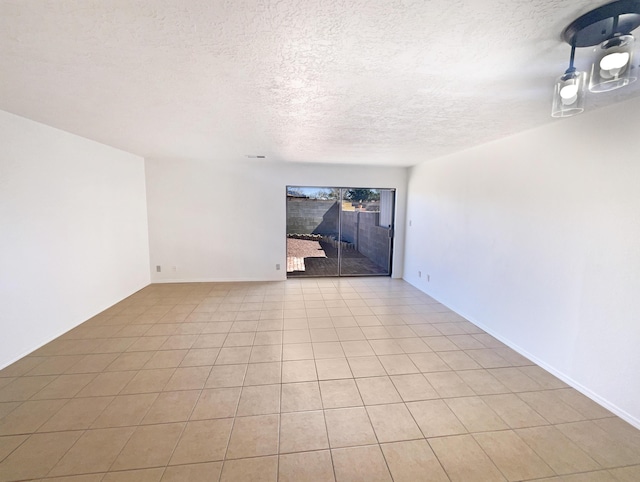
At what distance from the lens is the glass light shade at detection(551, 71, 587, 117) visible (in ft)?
4.42

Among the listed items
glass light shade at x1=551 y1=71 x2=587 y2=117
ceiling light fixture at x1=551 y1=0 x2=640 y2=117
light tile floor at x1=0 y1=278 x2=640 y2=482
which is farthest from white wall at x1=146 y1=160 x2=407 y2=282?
ceiling light fixture at x1=551 y1=0 x2=640 y2=117

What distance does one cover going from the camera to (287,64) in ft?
4.99

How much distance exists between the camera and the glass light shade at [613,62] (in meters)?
1.13

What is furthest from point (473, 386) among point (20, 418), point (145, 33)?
point (20, 418)

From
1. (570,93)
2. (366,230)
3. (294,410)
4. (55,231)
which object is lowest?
(294,410)

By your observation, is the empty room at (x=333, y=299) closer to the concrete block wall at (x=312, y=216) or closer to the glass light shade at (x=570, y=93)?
the glass light shade at (x=570, y=93)

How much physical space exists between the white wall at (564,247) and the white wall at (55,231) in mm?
4831

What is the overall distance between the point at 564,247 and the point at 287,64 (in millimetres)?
2660

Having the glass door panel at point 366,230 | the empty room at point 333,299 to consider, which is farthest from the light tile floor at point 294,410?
the glass door panel at point 366,230

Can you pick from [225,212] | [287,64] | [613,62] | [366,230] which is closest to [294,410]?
[287,64]

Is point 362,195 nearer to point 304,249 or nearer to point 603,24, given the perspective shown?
point 304,249

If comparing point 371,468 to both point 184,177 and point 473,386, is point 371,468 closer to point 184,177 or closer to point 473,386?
point 473,386

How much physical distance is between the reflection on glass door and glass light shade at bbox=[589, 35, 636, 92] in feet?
14.2

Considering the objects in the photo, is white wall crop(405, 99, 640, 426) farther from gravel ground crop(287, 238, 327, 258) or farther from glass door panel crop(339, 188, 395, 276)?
gravel ground crop(287, 238, 327, 258)
